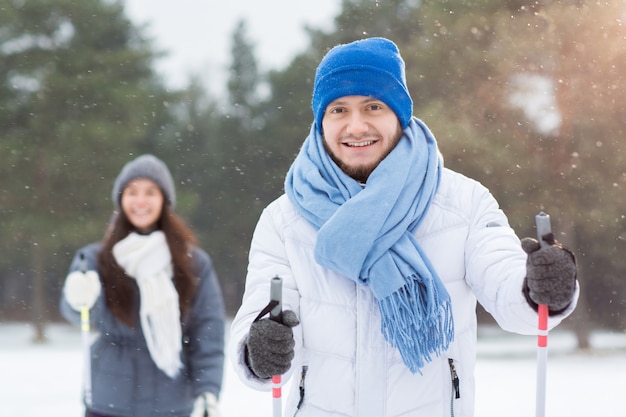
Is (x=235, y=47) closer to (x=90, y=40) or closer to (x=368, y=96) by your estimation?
(x=90, y=40)

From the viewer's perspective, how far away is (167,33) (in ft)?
109

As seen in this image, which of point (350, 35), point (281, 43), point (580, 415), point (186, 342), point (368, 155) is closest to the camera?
point (368, 155)

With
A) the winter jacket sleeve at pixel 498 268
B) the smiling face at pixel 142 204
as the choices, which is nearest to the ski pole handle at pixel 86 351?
the smiling face at pixel 142 204

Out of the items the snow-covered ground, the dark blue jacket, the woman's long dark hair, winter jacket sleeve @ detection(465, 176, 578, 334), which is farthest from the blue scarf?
the snow-covered ground

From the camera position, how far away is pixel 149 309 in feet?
14.9

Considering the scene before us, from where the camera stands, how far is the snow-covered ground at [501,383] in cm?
842

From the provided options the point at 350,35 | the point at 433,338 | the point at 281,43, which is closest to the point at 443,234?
the point at 433,338

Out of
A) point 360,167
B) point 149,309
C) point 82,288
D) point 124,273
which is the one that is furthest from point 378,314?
point 82,288

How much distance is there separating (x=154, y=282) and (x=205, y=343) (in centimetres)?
59

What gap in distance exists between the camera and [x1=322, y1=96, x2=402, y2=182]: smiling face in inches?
91.3

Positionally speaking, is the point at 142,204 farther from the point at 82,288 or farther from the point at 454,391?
the point at 454,391

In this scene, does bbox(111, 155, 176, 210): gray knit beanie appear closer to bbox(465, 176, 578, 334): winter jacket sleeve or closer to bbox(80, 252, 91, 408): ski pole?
bbox(80, 252, 91, 408): ski pole

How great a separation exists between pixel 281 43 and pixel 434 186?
26.4m

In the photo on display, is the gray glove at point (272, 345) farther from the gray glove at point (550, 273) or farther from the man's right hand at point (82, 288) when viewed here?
the man's right hand at point (82, 288)
